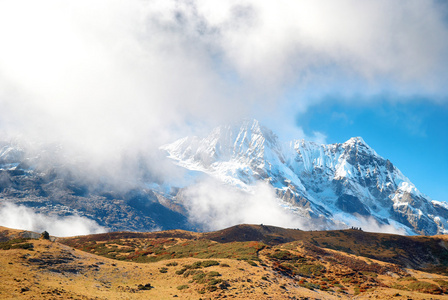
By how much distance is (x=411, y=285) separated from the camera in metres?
47.5

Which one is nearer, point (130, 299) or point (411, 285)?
point (130, 299)

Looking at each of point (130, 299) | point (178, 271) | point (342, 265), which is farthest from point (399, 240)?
point (130, 299)

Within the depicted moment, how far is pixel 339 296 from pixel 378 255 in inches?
3264

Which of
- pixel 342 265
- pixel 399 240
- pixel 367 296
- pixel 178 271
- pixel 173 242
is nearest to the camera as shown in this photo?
pixel 367 296

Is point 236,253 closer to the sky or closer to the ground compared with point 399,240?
closer to the ground

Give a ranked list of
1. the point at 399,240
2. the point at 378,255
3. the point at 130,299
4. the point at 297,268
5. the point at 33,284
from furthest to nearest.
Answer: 1. the point at 399,240
2. the point at 378,255
3. the point at 297,268
4. the point at 130,299
5. the point at 33,284

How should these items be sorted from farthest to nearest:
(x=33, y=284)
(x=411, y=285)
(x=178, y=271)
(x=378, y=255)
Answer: (x=378, y=255), (x=411, y=285), (x=178, y=271), (x=33, y=284)

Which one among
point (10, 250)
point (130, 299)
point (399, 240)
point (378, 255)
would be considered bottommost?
point (130, 299)

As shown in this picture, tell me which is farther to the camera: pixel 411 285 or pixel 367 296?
pixel 411 285

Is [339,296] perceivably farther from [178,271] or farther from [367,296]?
[178,271]

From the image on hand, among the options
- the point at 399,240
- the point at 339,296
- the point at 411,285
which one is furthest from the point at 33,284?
the point at 399,240

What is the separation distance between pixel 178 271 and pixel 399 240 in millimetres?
118565

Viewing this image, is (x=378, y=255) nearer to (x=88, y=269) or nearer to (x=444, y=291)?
(x=444, y=291)

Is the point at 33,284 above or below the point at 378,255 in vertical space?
below
